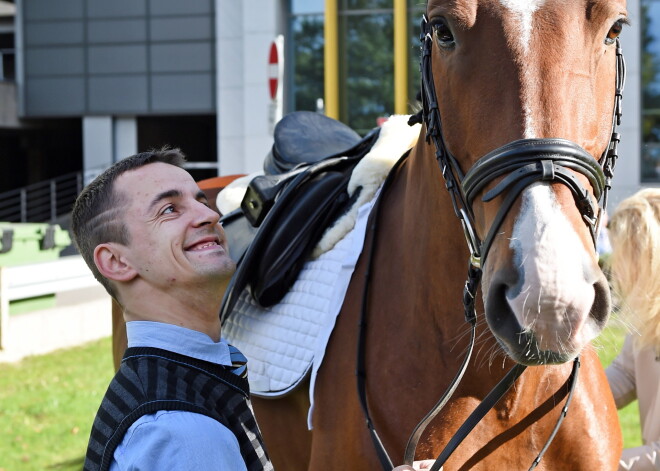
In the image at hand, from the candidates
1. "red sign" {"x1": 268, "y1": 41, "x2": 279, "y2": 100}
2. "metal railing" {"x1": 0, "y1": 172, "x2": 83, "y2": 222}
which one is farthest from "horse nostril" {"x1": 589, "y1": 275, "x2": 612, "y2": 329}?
"metal railing" {"x1": 0, "y1": 172, "x2": 83, "y2": 222}

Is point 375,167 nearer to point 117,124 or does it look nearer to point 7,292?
point 7,292

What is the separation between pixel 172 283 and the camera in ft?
5.21

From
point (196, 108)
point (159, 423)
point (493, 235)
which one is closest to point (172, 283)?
point (159, 423)

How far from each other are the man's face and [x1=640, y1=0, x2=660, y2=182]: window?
1728 cm

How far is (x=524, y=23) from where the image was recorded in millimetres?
1704

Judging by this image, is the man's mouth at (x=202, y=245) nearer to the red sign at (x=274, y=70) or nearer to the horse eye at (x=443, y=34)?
the horse eye at (x=443, y=34)

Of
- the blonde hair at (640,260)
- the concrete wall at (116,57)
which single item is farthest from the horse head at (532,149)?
the concrete wall at (116,57)

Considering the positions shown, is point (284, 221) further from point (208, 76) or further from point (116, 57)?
point (116, 57)

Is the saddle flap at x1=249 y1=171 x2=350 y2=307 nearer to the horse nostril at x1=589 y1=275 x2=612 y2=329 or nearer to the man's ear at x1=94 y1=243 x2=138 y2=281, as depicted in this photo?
the man's ear at x1=94 y1=243 x2=138 y2=281

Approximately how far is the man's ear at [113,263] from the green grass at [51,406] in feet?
13.6

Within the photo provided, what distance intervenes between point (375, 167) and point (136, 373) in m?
1.45

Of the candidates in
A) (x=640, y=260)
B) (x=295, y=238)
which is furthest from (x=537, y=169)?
(x=640, y=260)

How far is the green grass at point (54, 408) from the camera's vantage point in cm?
545

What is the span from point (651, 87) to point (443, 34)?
17287 mm
